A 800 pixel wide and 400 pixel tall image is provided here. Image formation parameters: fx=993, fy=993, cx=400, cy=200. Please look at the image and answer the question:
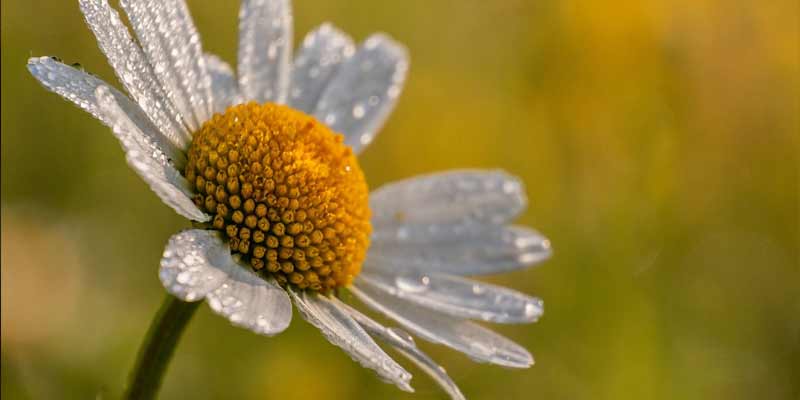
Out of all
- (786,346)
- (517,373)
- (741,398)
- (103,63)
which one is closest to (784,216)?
(786,346)

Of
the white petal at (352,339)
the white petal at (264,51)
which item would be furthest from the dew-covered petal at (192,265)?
the white petal at (264,51)

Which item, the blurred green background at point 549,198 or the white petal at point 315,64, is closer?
the white petal at point 315,64

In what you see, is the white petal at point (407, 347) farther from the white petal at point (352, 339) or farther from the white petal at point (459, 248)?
the white petal at point (459, 248)

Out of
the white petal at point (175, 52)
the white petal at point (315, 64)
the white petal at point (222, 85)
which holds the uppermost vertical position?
the white petal at point (315, 64)

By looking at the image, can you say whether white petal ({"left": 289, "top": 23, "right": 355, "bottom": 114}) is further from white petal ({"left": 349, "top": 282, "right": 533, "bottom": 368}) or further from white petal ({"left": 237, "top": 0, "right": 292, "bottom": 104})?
white petal ({"left": 349, "top": 282, "right": 533, "bottom": 368})

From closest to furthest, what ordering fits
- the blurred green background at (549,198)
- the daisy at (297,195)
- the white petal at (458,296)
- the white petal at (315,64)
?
the daisy at (297,195) < the white petal at (458,296) < the white petal at (315,64) < the blurred green background at (549,198)

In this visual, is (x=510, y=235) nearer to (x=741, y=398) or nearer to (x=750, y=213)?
(x=741, y=398)

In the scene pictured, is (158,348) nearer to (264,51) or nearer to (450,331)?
(450,331)
